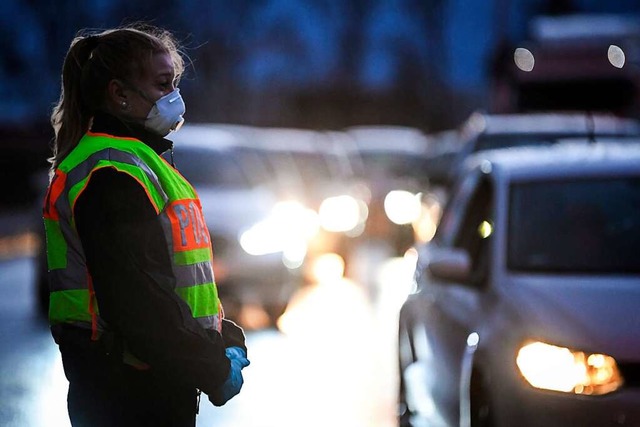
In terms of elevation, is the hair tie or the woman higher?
the hair tie

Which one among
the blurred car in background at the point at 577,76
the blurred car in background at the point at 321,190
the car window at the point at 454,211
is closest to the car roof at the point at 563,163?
the car window at the point at 454,211

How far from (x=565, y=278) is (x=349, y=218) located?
48.9ft

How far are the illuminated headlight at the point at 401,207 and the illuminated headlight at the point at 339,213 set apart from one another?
6.33ft

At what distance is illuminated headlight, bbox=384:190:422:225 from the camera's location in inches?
910

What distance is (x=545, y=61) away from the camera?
22.8 meters

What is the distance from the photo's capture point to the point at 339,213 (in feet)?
67.1

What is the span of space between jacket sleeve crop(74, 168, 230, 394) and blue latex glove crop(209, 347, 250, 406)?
0.04 m

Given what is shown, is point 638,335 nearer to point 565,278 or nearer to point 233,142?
point 565,278

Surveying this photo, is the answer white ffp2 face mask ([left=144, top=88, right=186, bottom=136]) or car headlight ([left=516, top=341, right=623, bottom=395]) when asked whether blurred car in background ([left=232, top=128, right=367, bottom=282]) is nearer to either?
car headlight ([left=516, top=341, right=623, bottom=395])

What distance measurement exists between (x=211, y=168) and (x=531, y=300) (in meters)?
9.13

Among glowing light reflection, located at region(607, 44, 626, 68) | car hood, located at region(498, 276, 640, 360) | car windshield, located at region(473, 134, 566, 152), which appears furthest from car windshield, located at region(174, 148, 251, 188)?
glowing light reflection, located at region(607, 44, 626, 68)

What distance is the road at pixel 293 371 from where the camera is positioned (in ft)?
27.6

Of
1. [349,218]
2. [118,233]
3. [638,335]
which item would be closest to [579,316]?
[638,335]

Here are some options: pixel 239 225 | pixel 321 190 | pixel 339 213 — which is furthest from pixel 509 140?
pixel 339 213
